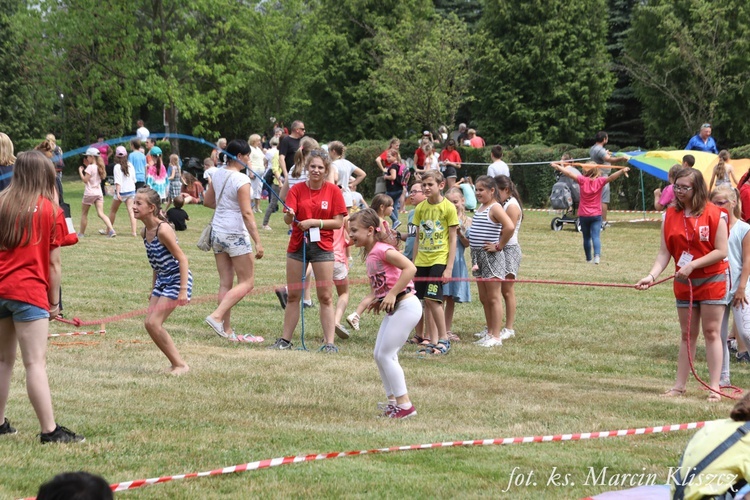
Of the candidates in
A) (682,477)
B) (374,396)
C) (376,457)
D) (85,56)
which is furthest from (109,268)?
(85,56)

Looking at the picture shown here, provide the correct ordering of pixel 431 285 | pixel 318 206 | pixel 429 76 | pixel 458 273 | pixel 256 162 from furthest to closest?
pixel 429 76 → pixel 256 162 → pixel 458 273 → pixel 431 285 → pixel 318 206

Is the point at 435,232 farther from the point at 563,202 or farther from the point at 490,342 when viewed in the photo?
the point at 563,202

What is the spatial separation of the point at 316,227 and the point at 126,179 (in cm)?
1181

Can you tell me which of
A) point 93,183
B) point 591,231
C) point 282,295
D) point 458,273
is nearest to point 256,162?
point 93,183

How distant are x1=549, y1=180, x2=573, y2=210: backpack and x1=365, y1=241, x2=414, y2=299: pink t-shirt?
15.6 m

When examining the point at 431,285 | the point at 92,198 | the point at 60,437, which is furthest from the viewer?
the point at 92,198

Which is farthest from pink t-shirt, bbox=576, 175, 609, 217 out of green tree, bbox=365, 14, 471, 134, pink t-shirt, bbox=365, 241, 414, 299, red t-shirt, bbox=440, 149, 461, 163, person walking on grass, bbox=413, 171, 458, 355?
green tree, bbox=365, 14, 471, 134

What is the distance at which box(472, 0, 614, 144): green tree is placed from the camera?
40.0 meters

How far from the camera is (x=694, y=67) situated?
32781 millimetres

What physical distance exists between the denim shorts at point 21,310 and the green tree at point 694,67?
29643 mm

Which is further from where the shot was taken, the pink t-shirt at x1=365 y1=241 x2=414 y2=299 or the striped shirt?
the striped shirt

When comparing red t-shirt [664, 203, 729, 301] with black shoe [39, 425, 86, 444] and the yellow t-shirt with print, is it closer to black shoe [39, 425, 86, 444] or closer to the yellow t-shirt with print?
the yellow t-shirt with print

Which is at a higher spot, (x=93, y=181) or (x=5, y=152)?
(x=5, y=152)

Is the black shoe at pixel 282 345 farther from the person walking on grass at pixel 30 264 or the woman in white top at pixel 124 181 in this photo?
the woman in white top at pixel 124 181
